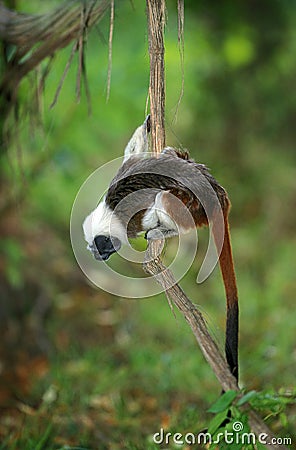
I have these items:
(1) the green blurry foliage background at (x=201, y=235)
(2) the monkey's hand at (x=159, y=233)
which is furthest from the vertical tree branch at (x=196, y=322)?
(1) the green blurry foliage background at (x=201, y=235)

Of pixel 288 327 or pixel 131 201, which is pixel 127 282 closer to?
pixel 288 327

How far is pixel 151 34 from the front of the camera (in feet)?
5.38

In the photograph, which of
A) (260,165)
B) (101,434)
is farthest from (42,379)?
(260,165)

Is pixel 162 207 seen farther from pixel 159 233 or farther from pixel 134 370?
pixel 134 370

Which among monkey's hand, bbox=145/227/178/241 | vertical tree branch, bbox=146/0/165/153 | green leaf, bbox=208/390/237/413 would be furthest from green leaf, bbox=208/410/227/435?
vertical tree branch, bbox=146/0/165/153

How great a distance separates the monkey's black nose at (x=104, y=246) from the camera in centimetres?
164

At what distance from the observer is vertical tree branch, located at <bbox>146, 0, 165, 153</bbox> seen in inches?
63.2

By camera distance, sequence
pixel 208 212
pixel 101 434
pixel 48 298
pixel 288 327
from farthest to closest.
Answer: pixel 48 298
pixel 288 327
pixel 101 434
pixel 208 212

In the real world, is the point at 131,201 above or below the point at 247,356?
above

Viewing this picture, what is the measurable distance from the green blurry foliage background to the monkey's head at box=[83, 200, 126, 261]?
0.43 m

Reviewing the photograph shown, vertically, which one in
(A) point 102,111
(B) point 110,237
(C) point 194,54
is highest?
(C) point 194,54

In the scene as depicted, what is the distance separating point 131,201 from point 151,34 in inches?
16.5

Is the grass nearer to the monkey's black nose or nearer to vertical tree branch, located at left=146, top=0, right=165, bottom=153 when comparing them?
the monkey's black nose

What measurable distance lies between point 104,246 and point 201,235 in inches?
138
